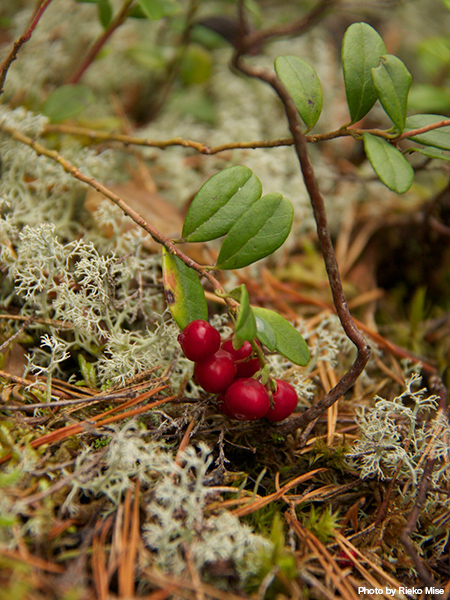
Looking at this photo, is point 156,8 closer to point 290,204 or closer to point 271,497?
point 290,204

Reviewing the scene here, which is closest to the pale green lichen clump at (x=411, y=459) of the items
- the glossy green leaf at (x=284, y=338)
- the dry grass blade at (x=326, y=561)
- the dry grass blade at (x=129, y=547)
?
the dry grass blade at (x=326, y=561)

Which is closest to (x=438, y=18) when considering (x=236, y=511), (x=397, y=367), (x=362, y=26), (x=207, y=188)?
(x=362, y=26)

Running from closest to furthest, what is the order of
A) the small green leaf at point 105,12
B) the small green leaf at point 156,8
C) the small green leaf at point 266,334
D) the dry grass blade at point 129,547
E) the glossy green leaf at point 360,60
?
the dry grass blade at point 129,547
the small green leaf at point 266,334
the glossy green leaf at point 360,60
the small green leaf at point 156,8
the small green leaf at point 105,12

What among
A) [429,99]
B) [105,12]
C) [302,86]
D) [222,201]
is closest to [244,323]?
[222,201]

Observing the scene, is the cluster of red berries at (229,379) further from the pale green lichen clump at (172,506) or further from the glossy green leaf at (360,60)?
the glossy green leaf at (360,60)

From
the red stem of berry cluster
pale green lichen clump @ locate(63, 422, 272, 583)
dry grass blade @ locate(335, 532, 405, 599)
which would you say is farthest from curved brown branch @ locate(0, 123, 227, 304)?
dry grass blade @ locate(335, 532, 405, 599)
